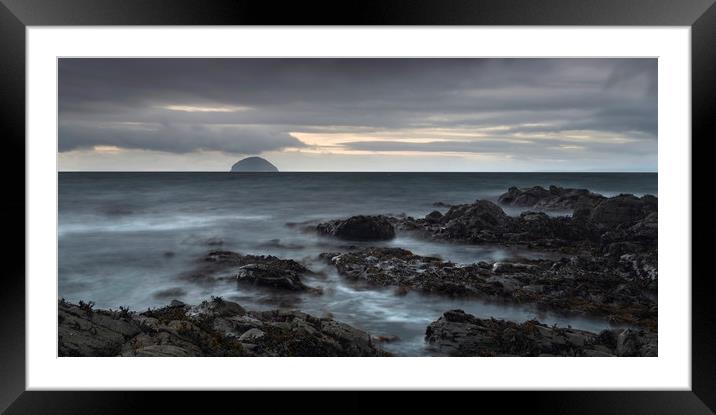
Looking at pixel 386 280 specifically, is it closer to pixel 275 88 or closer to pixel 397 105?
pixel 397 105

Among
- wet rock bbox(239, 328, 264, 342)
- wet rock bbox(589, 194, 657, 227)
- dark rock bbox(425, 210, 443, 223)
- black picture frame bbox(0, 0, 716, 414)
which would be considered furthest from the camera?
dark rock bbox(425, 210, 443, 223)

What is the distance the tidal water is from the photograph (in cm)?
2

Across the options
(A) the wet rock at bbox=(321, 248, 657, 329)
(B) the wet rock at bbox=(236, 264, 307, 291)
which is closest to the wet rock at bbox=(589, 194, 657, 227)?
(A) the wet rock at bbox=(321, 248, 657, 329)

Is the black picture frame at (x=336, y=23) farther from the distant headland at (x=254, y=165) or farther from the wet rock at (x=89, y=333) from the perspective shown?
the distant headland at (x=254, y=165)

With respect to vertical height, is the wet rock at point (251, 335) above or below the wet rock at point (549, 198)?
below

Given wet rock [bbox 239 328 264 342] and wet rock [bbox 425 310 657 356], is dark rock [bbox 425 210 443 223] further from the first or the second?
wet rock [bbox 239 328 264 342]

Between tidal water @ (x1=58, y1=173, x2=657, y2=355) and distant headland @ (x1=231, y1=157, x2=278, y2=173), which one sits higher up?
distant headland @ (x1=231, y1=157, x2=278, y2=173)

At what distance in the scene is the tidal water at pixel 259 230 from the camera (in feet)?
13.9

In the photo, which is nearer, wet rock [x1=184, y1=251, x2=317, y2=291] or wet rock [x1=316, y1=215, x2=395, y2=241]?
wet rock [x1=184, y1=251, x2=317, y2=291]

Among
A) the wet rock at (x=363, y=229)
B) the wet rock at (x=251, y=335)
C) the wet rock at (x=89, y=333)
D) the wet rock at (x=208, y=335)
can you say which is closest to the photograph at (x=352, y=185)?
the wet rock at (x=363, y=229)

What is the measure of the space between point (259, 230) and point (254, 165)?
29.9 inches

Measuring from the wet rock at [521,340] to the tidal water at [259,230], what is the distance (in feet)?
0.66

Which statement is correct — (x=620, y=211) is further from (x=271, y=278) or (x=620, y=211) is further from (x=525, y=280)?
(x=271, y=278)

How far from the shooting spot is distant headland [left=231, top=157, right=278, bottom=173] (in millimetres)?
5363
